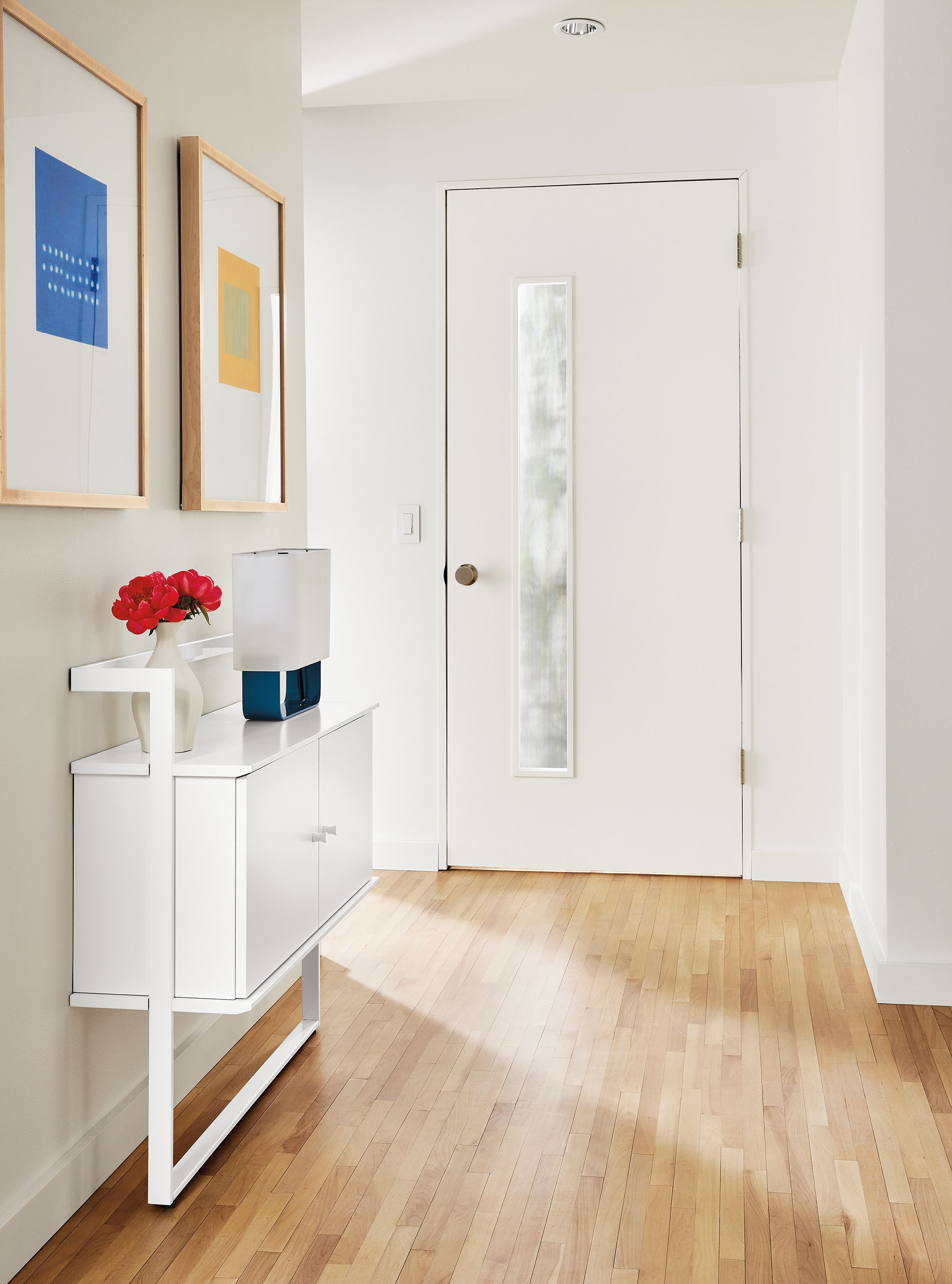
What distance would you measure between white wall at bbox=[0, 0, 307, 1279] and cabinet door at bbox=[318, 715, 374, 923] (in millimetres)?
314

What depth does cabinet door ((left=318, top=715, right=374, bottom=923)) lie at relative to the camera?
2.25 meters

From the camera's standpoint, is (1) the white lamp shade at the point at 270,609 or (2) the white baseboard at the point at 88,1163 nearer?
(2) the white baseboard at the point at 88,1163

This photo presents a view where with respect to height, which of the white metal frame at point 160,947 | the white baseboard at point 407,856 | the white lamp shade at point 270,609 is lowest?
the white baseboard at point 407,856

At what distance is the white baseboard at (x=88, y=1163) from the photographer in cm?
169

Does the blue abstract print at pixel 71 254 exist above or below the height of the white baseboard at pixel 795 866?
above

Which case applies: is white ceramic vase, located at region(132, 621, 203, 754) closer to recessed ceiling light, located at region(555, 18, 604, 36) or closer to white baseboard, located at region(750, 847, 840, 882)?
recessed ceiling light, located at region(555, 18, 604, 36)

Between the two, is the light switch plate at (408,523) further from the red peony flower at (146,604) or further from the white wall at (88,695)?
the red peony flower at (146,604)

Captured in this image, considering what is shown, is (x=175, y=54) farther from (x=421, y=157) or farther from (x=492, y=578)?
(x=492, y=578)

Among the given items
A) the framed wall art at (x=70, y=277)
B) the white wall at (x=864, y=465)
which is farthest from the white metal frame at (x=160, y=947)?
the white wall at (x=864, y=465)

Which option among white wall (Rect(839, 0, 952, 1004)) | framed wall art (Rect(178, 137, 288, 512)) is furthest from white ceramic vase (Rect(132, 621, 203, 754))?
white wall (Rect(839, 0, 952, 1004))

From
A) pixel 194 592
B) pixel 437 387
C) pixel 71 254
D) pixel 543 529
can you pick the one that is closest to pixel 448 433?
pixel 437 387

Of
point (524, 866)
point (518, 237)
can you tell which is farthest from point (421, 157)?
point (524, 866)

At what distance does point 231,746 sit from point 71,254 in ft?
2.70

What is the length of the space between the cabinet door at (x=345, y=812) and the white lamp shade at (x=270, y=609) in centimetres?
19
